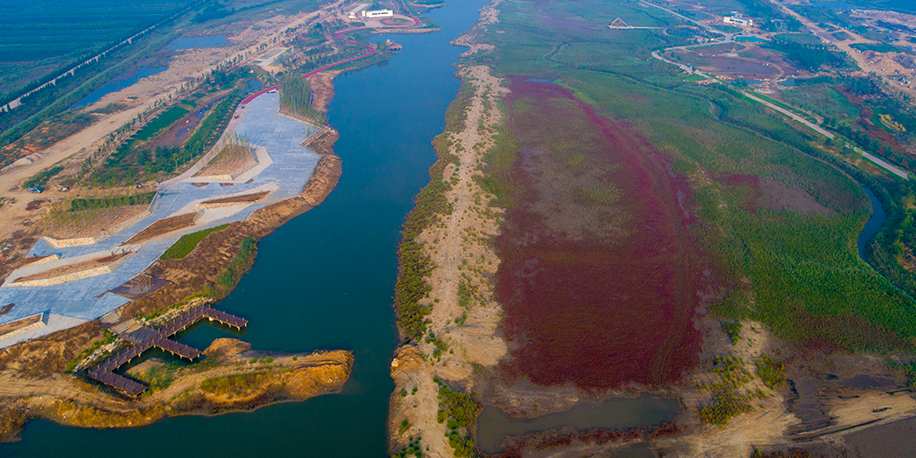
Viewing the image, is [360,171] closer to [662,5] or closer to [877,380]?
[877,380]

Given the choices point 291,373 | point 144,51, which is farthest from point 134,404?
point 144,51

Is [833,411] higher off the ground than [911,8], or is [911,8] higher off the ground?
[911,8]

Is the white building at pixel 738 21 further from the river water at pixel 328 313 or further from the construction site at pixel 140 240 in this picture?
the construction site at pixel 140 240

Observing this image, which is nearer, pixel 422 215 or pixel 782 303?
pixel 782 303

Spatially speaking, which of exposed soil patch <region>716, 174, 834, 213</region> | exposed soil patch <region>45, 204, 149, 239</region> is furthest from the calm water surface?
exposed soil patch <region>716, 174, 834, 213</region>

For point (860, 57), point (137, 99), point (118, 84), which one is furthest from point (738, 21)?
point (118, 84)

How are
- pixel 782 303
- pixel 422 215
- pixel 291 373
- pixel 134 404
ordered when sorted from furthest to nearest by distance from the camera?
pixel 422 215 < pixel 782 303 < pixel 291 373 < pixel 134 404

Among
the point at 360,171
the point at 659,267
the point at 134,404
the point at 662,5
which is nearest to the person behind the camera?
the point at 134,404
